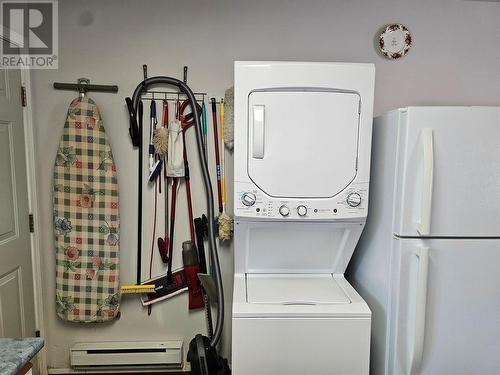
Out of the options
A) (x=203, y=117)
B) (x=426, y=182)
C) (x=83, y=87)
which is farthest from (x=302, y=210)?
(x=83, y=87)

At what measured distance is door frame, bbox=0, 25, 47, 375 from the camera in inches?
79.0

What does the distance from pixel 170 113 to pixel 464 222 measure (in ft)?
5.45

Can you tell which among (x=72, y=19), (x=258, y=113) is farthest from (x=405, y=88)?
(x=72, y=19)

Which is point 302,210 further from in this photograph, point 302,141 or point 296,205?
point 302,141

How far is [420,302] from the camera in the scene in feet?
4.78

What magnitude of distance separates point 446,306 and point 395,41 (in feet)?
5.03

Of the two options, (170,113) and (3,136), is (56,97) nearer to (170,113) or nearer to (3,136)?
(3,136)

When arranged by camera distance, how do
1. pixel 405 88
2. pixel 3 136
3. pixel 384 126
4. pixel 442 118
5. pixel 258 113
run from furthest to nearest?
pixel 405 88 → pixel 3 136 → pixel 384 126 → pixel 258 113 → pixel 442 118

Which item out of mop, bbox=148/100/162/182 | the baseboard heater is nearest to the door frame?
the baseboard heater

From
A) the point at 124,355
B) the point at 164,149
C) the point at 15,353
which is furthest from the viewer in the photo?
the point at 124,355

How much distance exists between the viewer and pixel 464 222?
57.3 inches

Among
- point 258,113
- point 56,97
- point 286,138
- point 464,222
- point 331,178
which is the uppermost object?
point 56,97

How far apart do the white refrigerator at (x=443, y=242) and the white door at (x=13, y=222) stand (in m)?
1.97

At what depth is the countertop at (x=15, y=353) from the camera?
3.28ft
